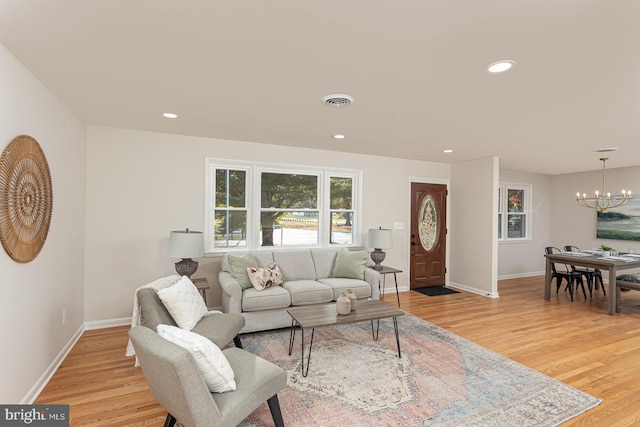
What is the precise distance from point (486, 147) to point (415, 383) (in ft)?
12.0

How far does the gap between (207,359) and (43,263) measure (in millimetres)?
1911

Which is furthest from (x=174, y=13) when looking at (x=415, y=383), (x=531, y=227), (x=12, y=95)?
(x=531, y=227)

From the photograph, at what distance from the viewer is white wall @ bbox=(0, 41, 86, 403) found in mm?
2059

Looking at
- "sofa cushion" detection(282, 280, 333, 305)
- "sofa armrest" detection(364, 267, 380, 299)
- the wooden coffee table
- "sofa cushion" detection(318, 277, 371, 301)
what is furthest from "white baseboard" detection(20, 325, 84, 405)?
"sofa armrest" detection(364, 267, 380, 299)

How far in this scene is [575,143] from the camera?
177 inches

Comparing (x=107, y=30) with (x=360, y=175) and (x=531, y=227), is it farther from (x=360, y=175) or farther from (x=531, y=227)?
(x=531, y=227)

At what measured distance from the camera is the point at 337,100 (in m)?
2.87

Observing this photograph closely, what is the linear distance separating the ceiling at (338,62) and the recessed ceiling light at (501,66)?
2.1 inches

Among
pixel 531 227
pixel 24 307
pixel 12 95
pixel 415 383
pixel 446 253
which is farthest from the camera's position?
pixel 531 227

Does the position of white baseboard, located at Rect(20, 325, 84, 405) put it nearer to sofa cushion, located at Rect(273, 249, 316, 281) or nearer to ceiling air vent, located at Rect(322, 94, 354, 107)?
sofa cushion, located at Rect(273, 249, 316, 281)

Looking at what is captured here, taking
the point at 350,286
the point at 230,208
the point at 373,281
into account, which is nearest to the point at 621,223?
the point at 373,281

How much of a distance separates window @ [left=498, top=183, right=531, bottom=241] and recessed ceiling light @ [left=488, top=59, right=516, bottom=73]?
5510 mm

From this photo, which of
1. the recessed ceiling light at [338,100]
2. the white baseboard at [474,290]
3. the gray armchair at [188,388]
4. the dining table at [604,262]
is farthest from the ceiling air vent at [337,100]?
the dining table at [604,262]

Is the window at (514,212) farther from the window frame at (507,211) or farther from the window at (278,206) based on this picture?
the window at (278,206)
